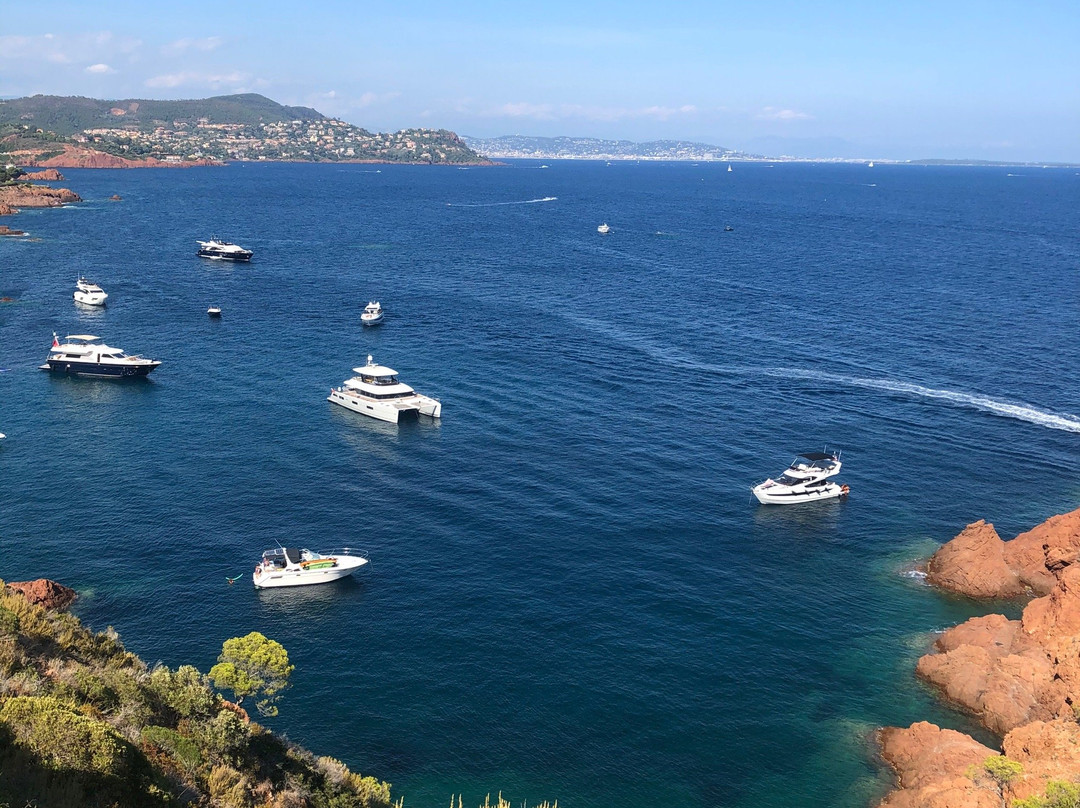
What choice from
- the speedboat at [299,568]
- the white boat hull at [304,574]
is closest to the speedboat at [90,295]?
the speedboat at [299,568]

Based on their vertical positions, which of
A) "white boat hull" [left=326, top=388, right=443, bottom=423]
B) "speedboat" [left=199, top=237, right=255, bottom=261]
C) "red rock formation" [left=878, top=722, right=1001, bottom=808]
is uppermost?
"speedboat" [left=199, top=237, right=255, bottom=261]

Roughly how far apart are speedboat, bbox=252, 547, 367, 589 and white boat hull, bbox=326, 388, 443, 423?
32677 millimetres

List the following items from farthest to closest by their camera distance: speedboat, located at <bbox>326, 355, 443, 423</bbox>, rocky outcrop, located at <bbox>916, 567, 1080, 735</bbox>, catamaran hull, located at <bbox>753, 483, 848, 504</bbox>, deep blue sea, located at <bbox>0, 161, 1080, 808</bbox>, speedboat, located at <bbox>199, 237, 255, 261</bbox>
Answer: speedboat, located at <bbox>199, 237, 255, 261</bbox> → speedboat, located at <bbox>326, 355, 443, 423</bbox> → catamaran hull, located at <bbox>753, 483, 848, 504</bbox> → rocky outcrop, located at <bbox>916, 567, 1080, 735</bbox> → deep blue sea, located at <bbox>0, 161, 1080, 808</bbox>

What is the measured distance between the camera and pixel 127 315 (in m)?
137

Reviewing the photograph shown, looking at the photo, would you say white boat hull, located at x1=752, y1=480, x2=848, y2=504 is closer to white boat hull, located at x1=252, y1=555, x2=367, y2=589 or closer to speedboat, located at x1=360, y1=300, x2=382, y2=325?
white boat hull, located at x1=252, y1=555, x2=367, y2=589

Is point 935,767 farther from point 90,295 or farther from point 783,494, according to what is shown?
point 90,295

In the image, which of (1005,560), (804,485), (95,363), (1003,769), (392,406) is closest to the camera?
(1003,769)

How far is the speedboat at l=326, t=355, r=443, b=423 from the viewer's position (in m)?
95.2

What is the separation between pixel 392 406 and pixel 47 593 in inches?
1735

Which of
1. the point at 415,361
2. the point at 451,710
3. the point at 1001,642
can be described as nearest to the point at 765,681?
the point at 1001,642

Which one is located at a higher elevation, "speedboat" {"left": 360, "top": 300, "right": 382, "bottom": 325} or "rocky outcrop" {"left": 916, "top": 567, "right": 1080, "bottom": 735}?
"speedboat" {"left": 360, "top": 300, "right": 382, "bottom": 325}

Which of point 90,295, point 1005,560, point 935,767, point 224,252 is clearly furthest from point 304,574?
point 224,252

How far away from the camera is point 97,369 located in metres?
106

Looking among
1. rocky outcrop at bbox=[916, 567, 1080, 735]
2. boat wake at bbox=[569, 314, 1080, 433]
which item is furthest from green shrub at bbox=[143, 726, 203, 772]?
boat wake at bbox=[569, 314, 1080, 433]
